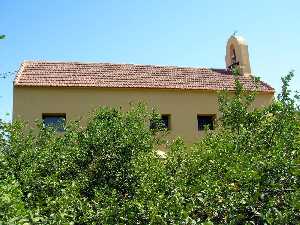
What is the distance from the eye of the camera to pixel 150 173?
943cm

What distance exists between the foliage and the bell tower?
894 cm

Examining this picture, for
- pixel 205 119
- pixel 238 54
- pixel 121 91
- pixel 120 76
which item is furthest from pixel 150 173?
pixel 238 54

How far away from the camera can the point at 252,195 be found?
6.88 metres

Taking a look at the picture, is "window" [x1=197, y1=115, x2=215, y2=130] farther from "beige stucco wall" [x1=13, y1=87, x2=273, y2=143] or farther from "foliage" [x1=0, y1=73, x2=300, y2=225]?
"foliage" [x1=0, y1=73, x2=300, y2=225]

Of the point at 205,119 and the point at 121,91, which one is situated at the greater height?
the point at 121,91

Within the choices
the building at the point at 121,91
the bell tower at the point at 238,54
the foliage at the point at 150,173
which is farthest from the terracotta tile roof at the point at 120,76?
the foliage at the point at 150,173

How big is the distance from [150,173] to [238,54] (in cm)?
1614

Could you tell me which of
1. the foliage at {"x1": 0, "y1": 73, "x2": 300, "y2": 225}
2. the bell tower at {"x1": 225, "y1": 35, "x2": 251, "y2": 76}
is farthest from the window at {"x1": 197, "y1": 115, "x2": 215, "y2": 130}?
the foliage at {"x1": 0, "y1": 73, "x2": 300, "y2": 225}

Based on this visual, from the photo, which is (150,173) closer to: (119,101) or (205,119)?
(119,101)

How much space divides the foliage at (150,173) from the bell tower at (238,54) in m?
8.94

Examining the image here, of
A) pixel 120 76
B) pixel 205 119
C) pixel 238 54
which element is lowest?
pixel 205 119

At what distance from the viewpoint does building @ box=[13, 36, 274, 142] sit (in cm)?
1898

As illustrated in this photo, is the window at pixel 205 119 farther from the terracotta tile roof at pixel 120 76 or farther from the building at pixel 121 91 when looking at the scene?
the terracotta tile roof at pixel 120 76

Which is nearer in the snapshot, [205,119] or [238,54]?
[205,119]
